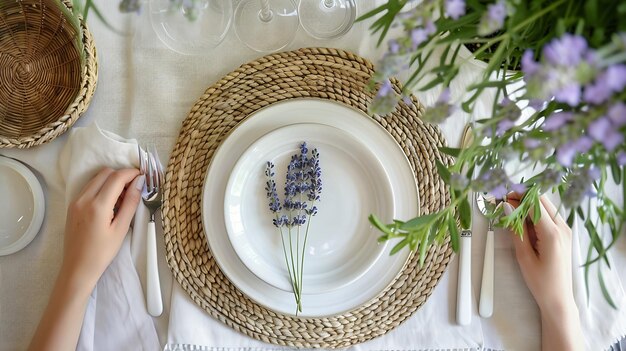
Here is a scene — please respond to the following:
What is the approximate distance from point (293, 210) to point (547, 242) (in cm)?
43

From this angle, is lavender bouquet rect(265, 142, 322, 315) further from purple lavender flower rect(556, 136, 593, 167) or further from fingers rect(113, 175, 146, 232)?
purple lavender flower rect(556, 136, 593, 167)

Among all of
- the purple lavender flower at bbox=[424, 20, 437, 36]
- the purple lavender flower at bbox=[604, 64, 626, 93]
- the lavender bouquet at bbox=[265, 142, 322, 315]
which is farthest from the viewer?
the lavender bouquet at bbox=[265, 142, 322, 315]

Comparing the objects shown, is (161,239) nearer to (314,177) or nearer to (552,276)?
(314,177)

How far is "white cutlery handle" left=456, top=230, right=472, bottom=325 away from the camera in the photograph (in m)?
0.90

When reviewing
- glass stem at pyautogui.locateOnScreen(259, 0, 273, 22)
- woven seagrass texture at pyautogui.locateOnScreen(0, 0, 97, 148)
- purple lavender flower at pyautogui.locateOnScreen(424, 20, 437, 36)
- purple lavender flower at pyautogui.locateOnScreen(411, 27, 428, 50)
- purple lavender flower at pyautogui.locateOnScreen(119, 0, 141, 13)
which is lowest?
purple lavender flower at pyautogui.locateOnScreen(411, 27, 428, 50)

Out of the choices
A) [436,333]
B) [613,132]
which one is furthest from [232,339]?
[613,132]

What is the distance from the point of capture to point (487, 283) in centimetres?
92

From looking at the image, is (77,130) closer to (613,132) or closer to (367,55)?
(367,55)

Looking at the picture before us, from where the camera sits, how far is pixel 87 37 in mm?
889

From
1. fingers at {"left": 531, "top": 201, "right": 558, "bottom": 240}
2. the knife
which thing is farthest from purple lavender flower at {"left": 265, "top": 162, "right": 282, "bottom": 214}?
fingers at {"left": 531, "top": 201, "right": 558, "bottom": 240}

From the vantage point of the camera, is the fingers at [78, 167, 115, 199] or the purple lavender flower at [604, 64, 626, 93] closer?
the purple lavender flower at [604, 64, 626, 93]

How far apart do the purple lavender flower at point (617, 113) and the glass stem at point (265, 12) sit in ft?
2.25

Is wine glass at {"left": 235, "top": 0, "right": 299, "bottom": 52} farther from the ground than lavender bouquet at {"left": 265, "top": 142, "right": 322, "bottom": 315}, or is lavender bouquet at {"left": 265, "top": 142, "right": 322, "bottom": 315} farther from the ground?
wine glass at {"left": 235, "top": 0, "right": 299, "bottom": 52}

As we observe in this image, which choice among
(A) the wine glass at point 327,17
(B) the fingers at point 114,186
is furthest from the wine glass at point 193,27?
(B) the fingers at point 114,186
